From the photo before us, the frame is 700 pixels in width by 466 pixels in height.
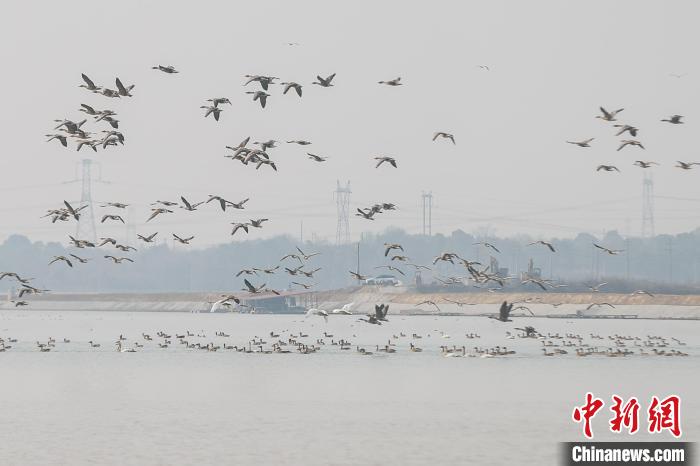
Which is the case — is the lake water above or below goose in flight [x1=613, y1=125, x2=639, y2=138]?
below

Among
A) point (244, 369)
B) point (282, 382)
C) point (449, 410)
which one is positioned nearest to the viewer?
point (449, 410)

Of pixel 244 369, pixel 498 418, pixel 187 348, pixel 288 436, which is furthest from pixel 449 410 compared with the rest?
pixel 187 348

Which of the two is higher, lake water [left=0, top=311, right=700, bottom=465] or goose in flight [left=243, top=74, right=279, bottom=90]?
goose in flight [left=243, top=74, right=279, bottom=90]

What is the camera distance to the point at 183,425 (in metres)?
60.0

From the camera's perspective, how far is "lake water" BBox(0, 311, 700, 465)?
51.9 m

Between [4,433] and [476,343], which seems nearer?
[4,433]

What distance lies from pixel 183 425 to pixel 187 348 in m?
61.1

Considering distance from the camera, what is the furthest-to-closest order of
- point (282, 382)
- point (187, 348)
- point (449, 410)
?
point (187, 348)
point (282, 382)
point (449, 410)

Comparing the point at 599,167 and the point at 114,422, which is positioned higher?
the point at 599,167

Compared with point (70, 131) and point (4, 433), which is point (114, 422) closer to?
point (4, 433)

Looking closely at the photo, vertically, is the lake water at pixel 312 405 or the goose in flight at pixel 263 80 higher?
the goose in flight at pixel 263 80

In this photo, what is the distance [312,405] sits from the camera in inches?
2709

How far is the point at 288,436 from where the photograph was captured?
56562mm

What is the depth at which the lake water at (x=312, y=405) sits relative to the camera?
51.9 m
